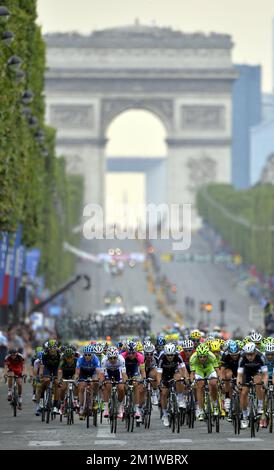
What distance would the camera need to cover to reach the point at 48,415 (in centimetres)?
3747

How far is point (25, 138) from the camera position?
236 ft

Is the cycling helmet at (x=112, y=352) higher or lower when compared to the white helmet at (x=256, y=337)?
lower

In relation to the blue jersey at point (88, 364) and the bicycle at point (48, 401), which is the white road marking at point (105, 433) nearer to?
the blue jersey at point (88, 364)

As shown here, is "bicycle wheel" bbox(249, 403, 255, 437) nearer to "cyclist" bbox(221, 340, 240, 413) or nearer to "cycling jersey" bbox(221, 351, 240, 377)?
"cyclist" bbox(221, 340, 240, 413)

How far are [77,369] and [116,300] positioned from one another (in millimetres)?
91486

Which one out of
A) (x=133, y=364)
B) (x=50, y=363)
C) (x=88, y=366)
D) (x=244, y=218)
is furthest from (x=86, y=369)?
(x=244, y=218)

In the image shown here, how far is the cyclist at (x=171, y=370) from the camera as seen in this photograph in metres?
34.9

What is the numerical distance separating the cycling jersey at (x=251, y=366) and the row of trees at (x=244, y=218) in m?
99.0

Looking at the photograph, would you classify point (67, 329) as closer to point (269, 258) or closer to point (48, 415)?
point (48, 415)

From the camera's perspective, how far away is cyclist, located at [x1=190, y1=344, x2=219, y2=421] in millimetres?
34375

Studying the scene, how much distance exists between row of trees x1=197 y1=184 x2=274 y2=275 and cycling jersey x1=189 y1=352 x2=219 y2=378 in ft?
322

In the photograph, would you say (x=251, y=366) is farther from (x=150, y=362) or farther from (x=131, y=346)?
(x=150, y=362)

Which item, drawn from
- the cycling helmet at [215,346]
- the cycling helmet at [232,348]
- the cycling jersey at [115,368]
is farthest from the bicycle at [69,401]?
the cycling helmet at [232,348]
